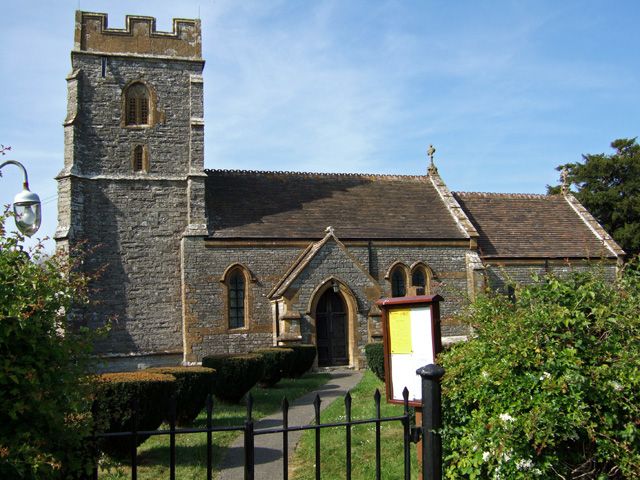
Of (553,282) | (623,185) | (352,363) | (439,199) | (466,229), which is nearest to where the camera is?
(553,282)

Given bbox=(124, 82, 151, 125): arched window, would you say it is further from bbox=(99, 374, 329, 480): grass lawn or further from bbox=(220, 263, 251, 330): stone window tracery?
bbox=(99, 374, 329, 480): grass lawn

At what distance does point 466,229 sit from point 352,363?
8.16 meters

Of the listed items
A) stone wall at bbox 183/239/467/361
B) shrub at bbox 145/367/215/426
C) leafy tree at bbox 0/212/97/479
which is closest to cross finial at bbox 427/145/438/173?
stone wall at bbox 183/239/467/361

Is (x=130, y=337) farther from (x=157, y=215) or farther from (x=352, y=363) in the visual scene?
(x=352, y=363)

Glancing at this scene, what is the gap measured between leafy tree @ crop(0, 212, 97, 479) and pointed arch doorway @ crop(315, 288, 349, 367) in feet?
65.0

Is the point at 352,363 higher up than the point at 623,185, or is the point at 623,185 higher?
the point at 623,185

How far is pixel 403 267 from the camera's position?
26.6 metres

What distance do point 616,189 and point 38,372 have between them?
45.4 m

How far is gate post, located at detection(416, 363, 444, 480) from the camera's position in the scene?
536cm

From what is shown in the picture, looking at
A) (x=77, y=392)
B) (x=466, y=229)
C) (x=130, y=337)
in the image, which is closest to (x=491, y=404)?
(x=77, y=392)

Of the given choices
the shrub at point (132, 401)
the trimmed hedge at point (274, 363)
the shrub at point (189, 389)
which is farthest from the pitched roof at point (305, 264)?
the shrub at point (132, 401)

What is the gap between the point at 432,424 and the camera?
5.37 m

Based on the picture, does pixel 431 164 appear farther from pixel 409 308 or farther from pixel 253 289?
pixel 409 308

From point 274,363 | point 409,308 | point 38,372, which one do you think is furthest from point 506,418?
point 274,363
